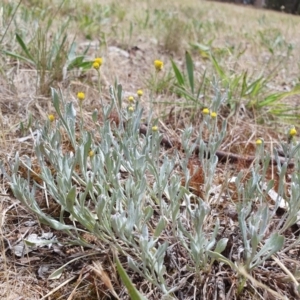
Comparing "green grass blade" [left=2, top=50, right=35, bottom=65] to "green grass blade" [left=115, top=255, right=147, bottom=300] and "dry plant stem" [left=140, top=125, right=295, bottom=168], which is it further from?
"green grass blade" [left=115, top=255, right=147, bottom=300]

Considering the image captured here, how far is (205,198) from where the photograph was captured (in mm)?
1367

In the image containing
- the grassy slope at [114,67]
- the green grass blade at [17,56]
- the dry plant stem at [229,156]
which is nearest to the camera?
the grassy slope at [114,67]

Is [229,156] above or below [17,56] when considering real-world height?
below

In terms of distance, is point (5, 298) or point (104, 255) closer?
point (5, 298)

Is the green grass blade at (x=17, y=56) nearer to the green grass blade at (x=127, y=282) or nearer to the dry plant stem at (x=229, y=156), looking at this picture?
the dry plant stem at (x=229, y=156)

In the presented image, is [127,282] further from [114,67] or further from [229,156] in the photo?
[114,67]

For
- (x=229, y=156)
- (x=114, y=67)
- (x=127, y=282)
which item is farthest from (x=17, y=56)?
(x=127, y=282)

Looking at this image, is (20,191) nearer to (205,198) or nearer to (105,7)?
(205,198)

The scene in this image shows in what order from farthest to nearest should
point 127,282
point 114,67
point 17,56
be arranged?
point 114,67 < point 17,56 < point 127,282

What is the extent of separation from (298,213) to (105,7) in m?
3.95

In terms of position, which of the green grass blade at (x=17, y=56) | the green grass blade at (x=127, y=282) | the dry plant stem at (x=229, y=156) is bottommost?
the dry plant stem at (x=229, y=156)

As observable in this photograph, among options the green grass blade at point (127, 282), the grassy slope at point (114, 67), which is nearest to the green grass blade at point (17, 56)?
the grassy slope at point (114, 67)

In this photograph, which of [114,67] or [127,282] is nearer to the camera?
[127,282]

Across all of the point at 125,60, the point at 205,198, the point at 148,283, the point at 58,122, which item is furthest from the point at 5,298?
the point at 125,60
